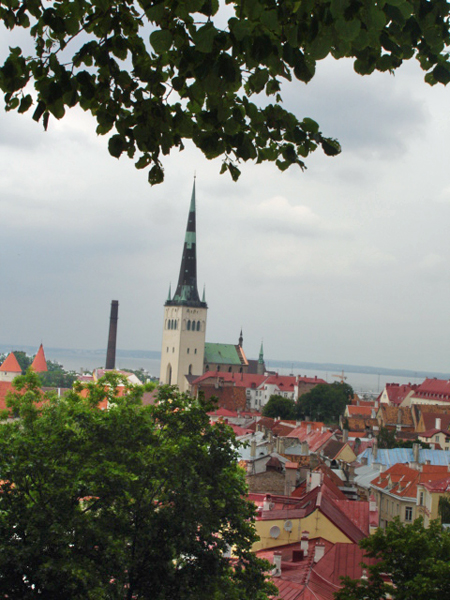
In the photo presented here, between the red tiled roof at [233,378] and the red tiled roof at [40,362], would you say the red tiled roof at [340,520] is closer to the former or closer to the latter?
the red tiled roof at [40,362]

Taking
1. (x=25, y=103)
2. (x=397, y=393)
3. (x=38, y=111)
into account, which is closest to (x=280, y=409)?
(x=397, y=393)

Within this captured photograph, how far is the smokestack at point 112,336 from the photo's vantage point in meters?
124

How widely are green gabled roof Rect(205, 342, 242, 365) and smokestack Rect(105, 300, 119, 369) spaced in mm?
16953

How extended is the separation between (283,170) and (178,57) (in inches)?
47.4

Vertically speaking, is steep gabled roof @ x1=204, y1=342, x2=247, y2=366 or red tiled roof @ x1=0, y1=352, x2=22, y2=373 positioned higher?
steep gabled roof @ x1=204, y1=342, x2=247, y2=366

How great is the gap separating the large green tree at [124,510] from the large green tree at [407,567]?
240 centimetres

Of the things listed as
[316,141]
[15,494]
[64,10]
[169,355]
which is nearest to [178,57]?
[64,10]

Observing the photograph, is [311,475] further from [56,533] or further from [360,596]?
[56,533]

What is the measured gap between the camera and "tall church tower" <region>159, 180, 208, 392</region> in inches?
4847

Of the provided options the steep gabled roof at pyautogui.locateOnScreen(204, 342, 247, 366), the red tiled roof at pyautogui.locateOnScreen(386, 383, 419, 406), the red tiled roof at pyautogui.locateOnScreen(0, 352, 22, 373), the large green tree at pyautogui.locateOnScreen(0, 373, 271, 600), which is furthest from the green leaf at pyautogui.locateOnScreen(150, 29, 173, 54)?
the steep gabled roof at pyautogui.locateOnScreen(204, 342, 247, 366)

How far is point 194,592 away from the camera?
43.7ft

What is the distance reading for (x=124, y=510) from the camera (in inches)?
549

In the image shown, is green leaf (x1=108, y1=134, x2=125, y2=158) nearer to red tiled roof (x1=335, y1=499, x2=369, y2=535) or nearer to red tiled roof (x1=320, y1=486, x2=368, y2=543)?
red tiled roof (x1=320, y1=486, x2=368, y2=543)

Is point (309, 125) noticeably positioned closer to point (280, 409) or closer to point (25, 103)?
point (25, 103)
